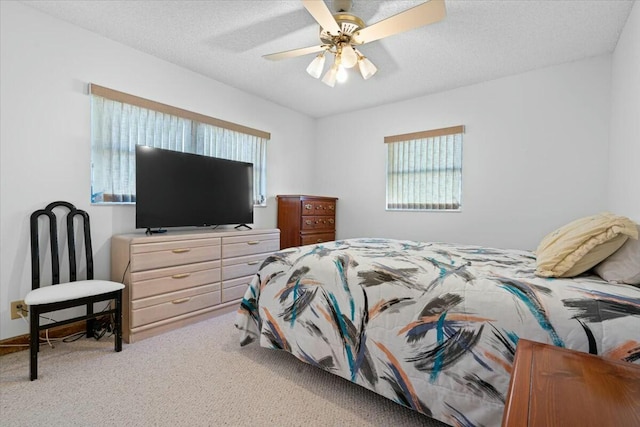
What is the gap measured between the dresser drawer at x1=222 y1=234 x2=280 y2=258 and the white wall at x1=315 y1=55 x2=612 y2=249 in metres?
1.58

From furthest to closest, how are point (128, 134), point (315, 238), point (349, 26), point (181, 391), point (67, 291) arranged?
1. point (315, 238)
2. point (128, 134)
3. point (349, 26)
4. point (67, 291)
5. point (181, 391)

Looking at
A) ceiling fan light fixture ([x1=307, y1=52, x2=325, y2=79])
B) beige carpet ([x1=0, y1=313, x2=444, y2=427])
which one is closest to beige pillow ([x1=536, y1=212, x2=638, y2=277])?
beige carpet ([x1=0, y1=313, x2=444, y2=427])

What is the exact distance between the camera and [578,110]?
2.88 m

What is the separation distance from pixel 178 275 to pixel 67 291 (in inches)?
30.1

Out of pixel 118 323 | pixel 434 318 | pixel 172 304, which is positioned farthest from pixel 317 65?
pixel 118 323

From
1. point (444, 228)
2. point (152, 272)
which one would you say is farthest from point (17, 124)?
point (444, 228)

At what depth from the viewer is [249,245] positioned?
3178 millimetres

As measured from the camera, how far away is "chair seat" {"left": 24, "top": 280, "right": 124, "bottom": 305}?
5.99ft

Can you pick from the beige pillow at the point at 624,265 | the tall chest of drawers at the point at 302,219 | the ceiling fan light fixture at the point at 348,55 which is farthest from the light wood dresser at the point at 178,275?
the beige pillow at the point at 624,265

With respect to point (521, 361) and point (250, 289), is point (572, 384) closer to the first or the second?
point (521, 361)

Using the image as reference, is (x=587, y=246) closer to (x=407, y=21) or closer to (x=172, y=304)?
(x=407, y=21)

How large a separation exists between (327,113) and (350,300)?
3612mm

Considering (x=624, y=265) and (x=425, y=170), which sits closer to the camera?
(x=624, y=265)

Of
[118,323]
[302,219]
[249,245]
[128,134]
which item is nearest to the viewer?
[118,323]
